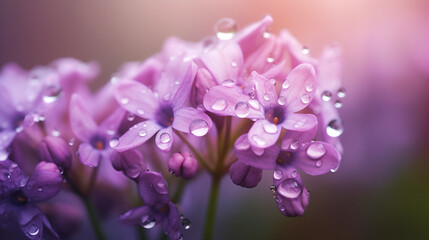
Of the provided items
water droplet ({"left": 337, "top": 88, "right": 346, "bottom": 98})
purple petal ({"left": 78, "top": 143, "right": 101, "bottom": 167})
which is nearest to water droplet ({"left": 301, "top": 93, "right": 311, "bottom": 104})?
water droplet ({"left": 337, "top": 88, "right": 346, "bottom": 98})

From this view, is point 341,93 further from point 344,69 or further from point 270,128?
point 344,69

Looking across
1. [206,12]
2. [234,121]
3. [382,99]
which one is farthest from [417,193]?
[206,12]

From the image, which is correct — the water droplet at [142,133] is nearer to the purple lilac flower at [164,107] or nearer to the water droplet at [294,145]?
the purple lilac flower at [164,107]

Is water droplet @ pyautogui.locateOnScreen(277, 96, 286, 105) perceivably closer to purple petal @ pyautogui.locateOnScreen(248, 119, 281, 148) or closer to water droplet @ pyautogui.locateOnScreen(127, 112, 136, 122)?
purple petal @ pyautogui.locateOnScreen(248, 119, 281, 148)

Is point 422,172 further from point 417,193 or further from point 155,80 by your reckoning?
point 155,80

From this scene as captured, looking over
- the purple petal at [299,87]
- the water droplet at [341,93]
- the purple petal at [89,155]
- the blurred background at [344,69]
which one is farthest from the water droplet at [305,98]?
the blurred background at [344,69]
